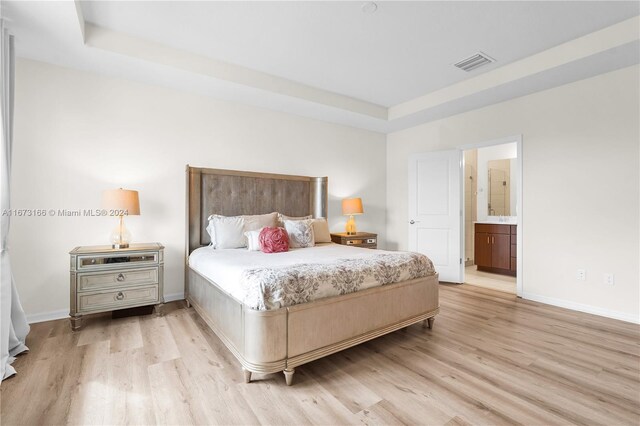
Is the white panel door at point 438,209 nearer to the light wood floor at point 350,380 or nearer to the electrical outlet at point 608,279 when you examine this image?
the electrical outlet at point 608,279

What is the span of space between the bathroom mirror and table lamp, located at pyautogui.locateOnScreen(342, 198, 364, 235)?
303 cm

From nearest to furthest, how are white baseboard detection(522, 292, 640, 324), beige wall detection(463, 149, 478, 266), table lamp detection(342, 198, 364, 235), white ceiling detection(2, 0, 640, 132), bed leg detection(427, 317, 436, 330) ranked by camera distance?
white ceiling detection(2, 0, 640, 132) → bed leg detection(427, 317, 436, 330) → white baseboard detection(522, 292, 640, 324) → table lamp detection(342, 198, 364, 235) → beige wall detection(463, 149, 478, 266)

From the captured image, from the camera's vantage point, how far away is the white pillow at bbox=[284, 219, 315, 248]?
348 cm

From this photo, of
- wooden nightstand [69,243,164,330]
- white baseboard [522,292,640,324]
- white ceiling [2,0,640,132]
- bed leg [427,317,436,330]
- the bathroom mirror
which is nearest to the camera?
white ceiling [2,0,640,132]

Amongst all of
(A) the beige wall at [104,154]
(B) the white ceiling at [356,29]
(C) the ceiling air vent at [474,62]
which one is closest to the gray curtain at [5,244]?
(A) the beige wall at [104,154]

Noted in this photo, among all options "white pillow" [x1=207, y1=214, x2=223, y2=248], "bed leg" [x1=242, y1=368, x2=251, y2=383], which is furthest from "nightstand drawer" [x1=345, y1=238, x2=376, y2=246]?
"bed leg" [x1=242, y1=368, x2=251, y2=383]

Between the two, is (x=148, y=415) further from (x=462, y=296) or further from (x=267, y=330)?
(x=462, y=296)

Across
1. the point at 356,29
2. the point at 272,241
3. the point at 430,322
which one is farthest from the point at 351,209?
the point at 356,29

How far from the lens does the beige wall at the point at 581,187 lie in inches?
119

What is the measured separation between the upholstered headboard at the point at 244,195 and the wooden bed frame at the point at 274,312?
0.01 meters

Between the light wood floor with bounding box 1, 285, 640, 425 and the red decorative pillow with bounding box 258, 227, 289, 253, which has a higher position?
the red decorative pillow with bounding box 258, 227, 289, 253

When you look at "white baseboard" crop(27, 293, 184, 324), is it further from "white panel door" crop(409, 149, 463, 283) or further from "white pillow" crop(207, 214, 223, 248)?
"white panel door" crop(409, 149, 463, 283)

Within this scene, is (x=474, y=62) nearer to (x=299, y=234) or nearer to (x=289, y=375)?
(x=299, y=234)

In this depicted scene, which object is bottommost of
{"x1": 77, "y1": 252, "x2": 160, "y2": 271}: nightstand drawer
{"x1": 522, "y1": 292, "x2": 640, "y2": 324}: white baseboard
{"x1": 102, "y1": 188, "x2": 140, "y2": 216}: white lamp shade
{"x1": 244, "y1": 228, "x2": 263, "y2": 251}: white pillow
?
{"x1": 522, "y1": 292, "x2": 640, "y2": 324}: white baseboard
